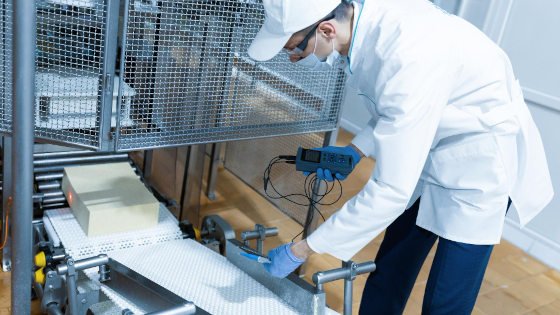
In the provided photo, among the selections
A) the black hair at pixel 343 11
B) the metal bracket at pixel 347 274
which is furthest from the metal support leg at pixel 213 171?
the black hair at pixel 343 11

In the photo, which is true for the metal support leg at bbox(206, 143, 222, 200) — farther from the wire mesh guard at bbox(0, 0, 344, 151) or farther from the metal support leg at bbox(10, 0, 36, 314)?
the metal support leg at bbox(10, 0, 36, 314)

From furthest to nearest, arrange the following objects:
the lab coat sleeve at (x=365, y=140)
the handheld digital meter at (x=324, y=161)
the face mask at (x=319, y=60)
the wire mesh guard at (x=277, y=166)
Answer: the wire mesh guard at (x=277, y=166)
the lab coat sleeve at (x=365, y=140)
the handheld digital meter at (x=324, y=161)
the face mask at (x=319, y=60)

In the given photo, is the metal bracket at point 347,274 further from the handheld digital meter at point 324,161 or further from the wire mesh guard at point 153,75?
the wire mesh guard at point 153,75

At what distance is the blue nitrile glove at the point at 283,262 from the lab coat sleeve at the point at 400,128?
0.49ft

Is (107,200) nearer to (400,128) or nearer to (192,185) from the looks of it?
(192,185)

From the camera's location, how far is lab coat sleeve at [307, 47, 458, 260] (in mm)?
1109

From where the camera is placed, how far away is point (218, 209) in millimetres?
2713

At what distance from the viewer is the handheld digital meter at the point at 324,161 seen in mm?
1519

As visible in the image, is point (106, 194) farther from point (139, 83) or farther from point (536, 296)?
point (536, 296)

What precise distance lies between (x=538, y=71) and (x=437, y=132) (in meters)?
1.78

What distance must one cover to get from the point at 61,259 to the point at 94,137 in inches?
16.5

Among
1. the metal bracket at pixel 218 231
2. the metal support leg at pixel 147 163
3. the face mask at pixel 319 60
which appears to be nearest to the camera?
the face mask at pixel 319 60

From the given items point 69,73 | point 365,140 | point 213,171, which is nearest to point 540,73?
point 365,140

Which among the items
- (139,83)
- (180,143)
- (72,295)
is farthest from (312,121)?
(72,295)
